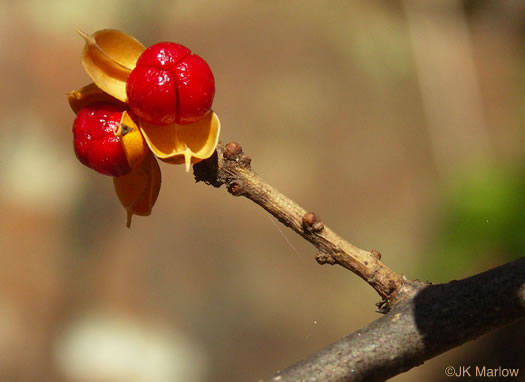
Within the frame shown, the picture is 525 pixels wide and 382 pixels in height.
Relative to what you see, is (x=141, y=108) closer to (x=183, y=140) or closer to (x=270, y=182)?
(x=183, y=140)

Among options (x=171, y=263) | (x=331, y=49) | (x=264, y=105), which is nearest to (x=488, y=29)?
(x=331, y=49)

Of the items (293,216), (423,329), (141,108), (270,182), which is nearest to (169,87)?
(141,108)

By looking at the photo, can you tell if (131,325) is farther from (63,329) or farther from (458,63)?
(458,63)

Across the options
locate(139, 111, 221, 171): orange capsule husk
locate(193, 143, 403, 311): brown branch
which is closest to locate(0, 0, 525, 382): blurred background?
locate(193, 143, 403, 311): brown branch

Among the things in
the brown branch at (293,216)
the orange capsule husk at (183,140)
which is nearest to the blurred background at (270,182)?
the brown branch at (293,216)

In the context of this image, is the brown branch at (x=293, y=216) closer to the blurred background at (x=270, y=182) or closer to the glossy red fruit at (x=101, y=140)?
the glossy red fruit at (x=101, y=140)
